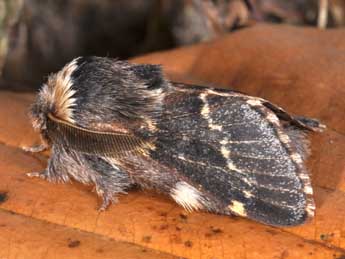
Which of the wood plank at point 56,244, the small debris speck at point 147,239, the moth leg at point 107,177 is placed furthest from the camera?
the moth leg at point 107,177

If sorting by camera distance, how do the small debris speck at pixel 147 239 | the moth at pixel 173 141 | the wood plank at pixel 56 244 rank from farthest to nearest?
the moth at pixel 173 141 → the small debris speck at pixel 147 239 → the wood plank at pixel 56 244

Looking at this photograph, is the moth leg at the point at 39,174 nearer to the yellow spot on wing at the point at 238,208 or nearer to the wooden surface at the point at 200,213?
the wooden surface at the point at 200,213

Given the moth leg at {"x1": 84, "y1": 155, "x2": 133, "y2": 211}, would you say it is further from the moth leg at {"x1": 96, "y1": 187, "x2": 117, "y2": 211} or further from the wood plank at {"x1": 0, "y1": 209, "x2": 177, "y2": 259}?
the wood plank at {"x1": 0, "y1": 209, "x2": 177, "y2": 259}

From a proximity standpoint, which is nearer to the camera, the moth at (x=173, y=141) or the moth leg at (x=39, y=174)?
the moth at (x=173, y=141)

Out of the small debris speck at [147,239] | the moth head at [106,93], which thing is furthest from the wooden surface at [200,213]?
the moth head at [106,93]

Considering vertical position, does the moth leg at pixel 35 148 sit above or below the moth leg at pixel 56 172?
below

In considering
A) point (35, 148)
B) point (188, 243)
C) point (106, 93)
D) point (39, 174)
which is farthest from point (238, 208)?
point (35, 148)

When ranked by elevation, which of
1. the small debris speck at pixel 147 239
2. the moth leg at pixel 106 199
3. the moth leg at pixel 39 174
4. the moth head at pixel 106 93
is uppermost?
the moth head at pixel 106 93
